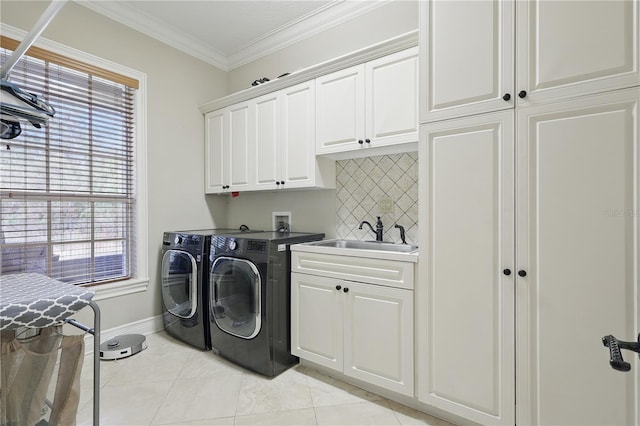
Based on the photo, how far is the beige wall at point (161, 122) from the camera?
2424 mm

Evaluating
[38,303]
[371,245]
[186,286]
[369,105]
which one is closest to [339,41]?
[369,105]

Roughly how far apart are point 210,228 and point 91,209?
3.60ft

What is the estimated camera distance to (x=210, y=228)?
3.32 meters

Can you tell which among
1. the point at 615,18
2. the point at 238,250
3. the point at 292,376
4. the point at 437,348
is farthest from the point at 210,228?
the point at 615,18

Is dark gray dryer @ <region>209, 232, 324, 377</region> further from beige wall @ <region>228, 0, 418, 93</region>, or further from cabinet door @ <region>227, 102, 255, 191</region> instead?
beige wall @ <region>228, 0, 418, 93</region>

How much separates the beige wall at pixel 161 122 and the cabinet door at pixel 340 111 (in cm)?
152

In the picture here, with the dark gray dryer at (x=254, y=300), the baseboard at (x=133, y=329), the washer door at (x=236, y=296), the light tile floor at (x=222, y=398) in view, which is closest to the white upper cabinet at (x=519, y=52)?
the dark gray dryer at (x=254, y=300)

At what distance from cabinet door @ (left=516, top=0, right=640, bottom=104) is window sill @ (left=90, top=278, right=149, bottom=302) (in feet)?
10.1

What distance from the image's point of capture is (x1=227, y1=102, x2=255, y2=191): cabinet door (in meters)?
2.79

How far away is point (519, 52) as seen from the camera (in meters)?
1.35

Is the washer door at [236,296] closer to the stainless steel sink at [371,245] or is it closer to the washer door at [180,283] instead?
the washer door at [180,283]

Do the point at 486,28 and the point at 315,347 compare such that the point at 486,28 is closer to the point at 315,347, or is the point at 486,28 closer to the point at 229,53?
the point at 315,347

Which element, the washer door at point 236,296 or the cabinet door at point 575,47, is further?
the washer door at point 236,296

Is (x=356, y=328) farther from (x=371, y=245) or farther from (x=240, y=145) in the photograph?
(x=240, y=145)
